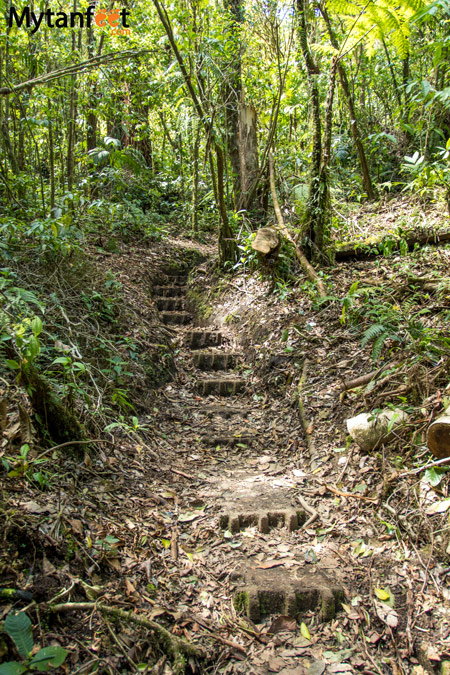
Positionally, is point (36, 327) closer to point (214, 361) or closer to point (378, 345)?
point (378, 345)

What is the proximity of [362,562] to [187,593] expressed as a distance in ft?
3.60

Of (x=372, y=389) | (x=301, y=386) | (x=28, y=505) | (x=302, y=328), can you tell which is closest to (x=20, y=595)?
(x=28, y=505)

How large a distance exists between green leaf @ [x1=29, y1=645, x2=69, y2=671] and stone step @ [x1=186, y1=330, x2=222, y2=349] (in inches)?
194

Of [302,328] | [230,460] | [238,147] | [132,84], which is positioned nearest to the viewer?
[230,460]

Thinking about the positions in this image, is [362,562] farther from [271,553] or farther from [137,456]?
[137,456]

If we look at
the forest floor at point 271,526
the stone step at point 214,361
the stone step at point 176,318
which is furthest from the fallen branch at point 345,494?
the stone step at point 176,318

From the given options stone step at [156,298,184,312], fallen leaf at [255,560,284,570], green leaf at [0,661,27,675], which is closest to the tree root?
green leaf at [0,661,27,675]

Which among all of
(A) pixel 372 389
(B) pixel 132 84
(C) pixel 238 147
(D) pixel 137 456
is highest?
(B) pixel 132 84

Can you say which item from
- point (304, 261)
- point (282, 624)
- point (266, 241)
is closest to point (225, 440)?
point (282, 624)

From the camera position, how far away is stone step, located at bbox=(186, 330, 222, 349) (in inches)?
256

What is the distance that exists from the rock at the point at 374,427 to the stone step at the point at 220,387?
87.0 inches

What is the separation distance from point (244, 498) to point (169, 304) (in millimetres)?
4699

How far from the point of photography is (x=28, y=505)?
2.41 metres

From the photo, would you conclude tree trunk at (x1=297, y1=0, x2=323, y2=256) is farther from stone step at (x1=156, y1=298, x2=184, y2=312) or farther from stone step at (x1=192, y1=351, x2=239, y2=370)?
stone step at (x1=156, y1=298, x2=184, y2=312)
